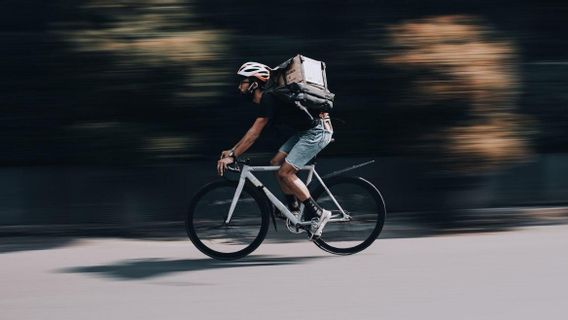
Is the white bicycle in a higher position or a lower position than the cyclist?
lower

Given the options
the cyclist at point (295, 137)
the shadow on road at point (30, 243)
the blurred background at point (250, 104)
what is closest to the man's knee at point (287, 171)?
the cyclist at point (295, 137)

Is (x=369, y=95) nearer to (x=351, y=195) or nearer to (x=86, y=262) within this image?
(x=351, y=195)

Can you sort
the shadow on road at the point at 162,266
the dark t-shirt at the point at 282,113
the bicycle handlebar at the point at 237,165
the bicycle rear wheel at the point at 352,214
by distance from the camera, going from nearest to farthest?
the shadow on road at the point at 162,266 < the dark t-shirt at the point at 282,113 < the bicycle handlebar at the point at 237,165 < the bicycle rear wheel at the point at 352,214

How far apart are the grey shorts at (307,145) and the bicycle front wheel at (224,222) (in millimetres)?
446

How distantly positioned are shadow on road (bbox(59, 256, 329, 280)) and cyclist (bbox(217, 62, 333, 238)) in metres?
0.49

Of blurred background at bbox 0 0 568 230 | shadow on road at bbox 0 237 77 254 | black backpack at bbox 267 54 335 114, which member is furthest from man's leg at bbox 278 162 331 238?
shadow on road at bbox 0 237 77 254

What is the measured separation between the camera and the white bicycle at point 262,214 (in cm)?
741

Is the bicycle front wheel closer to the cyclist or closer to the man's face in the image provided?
the cyclist

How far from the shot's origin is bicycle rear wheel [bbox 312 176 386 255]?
754cm

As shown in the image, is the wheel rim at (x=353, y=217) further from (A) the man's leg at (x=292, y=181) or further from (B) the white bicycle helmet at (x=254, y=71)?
(B) the white bicycle helmet at (x=254, y=71)

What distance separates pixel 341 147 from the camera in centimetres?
905

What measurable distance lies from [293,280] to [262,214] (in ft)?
2.94

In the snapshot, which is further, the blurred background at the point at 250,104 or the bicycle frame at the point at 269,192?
the blurred background at the point at 250,104

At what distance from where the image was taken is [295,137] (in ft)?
24.3
